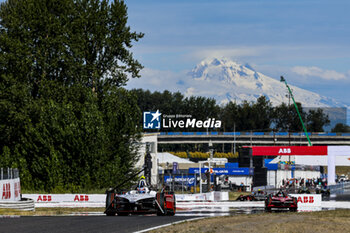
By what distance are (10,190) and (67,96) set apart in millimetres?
20319

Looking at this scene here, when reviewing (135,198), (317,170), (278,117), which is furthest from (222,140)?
(135,198)

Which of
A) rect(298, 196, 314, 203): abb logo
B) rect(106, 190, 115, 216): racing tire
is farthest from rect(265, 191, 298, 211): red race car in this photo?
rect(106, 190, 115, 216): racing tire

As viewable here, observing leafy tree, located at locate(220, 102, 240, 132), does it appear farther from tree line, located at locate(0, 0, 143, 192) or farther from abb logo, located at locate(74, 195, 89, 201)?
abb logo, located at locate(74, 195, 89, 201)

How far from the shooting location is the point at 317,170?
83188mm

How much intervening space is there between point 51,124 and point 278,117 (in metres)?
149

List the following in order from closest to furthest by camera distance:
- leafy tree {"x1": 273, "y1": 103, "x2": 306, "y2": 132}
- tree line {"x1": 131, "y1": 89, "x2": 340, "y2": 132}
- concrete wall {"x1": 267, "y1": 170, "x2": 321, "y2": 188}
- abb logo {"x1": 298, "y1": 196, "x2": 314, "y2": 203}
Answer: abb logo {"x1": 298, "y1": 196, "x2": 314, "y2": 203}
concrete wall {"x1": 267, "y1": 170, "x2": 321, "y2": 188}
tree line {"x1": 131, "y1": 89, "x2": 340, "y2": 132}
leafy tree {"x1": 273, "y1": 103, "x2": 306, "y2": 132}

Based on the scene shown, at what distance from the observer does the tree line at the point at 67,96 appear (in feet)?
153

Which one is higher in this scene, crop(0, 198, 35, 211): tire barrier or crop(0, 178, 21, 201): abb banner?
crop(0, 178, 21, 201): abb banner

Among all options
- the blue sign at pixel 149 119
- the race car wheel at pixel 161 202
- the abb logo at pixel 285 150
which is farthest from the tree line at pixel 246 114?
the race car wheel at pixel 161 202

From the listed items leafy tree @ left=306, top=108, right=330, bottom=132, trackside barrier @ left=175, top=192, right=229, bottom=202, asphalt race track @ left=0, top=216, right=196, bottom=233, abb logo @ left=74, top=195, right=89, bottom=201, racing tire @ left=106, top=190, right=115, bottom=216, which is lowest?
trackside barrier @ left=175, top=192, right=229, bottom=202

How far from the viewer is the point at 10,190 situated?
99.6ft

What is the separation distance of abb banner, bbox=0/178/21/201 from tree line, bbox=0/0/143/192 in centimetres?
1388

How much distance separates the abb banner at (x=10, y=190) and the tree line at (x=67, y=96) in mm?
13882

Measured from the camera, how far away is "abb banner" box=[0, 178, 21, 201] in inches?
1158
